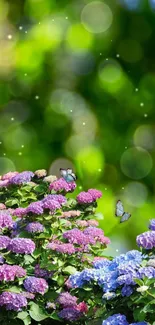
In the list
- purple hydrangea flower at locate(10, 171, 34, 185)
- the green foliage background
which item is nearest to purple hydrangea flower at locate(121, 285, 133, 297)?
purple hydrangea flower at locate(10, 171, 34, 185)

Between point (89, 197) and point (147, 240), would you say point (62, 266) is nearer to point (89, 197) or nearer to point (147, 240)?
point (89, 197)

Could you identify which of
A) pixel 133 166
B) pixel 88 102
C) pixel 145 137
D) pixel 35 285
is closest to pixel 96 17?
pixel 88 102

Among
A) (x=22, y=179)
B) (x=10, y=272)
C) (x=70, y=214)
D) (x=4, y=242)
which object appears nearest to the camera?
(x=10, y=272)

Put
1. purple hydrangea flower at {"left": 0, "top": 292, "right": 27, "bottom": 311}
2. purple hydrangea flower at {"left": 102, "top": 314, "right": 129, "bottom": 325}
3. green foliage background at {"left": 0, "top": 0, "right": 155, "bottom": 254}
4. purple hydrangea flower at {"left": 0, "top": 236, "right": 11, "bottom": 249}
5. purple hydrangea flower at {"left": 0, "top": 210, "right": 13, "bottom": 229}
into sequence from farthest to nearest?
1. green foliage background at {"left": 0, "top": 0, "right": 155, "bottom": 254}
2. purple hydrangea flower at {"left": 0, "top": 210, "right": 13, "bottom": 229}
3. purple hydrangea flower at {"left": 0, "top": 236, "right": 11, "bottom": 249}
4. purple hydrangea flower at {"left": 0, "top": 292, "right": 27, "bottom": 311}
5. purple hydrangea flower at {"left": 102, "top": 314, "right": 129, "bottom": 325}

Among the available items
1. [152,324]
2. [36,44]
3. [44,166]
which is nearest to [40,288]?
[152,324]

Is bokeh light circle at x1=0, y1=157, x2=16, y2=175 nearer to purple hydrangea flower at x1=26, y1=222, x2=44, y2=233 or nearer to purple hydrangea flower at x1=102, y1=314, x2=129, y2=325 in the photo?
purple hydrangea flower at x1=26, y1=222, x2=44, y2=233

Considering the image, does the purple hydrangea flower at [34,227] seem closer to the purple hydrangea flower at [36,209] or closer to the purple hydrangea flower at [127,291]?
the purple hydrangea flower at [36,209]

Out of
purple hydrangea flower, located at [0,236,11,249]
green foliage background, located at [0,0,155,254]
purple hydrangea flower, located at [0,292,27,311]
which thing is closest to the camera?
purple hydrangea flower, located at [0,292,27,311]
